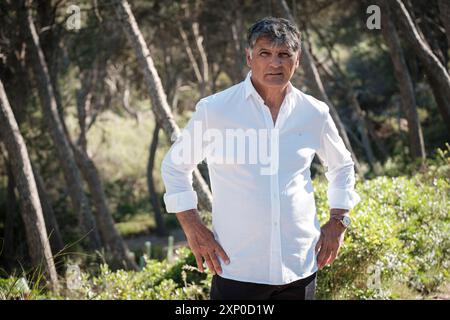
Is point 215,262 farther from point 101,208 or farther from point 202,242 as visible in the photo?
point 101,208

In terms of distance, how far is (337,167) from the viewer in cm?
313

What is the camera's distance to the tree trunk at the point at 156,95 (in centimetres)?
812

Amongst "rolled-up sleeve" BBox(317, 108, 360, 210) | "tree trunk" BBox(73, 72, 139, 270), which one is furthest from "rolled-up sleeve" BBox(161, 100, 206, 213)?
"tree trunk" BBox(73, 72, 139, 270)

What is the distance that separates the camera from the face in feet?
9.43

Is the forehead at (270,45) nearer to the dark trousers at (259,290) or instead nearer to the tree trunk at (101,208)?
the dark trousers at (259,290)

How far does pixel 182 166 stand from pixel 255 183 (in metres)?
0.33

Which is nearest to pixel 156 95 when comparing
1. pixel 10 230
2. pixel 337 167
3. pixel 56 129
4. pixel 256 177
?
pixel 56 129

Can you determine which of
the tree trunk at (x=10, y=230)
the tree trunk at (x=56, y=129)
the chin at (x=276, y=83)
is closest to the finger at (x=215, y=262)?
the chin at (x=276, y=83)

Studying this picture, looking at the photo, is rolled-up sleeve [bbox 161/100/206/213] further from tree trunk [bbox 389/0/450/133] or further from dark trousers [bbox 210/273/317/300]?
tree trunk [bbox 389/0/450/133]

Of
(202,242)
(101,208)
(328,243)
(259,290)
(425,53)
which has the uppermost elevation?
(425,53)

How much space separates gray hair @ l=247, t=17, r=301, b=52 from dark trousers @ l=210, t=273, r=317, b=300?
1.02 m

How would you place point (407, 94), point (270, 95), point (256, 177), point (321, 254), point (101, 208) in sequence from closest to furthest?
point (256, 177), point (270, 95), point (321, 254), point (407, 94), point (101, 208)

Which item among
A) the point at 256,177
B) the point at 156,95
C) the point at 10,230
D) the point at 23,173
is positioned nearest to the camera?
the point at 256,177

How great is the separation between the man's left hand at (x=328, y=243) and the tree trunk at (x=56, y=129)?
9.79 metres
